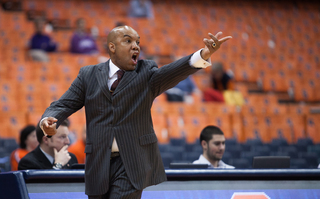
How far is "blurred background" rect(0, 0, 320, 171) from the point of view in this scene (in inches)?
257

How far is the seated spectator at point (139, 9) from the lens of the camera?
10.6m

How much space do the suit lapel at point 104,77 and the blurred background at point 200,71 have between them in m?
1.85

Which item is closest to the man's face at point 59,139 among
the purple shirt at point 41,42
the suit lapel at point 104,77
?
the suit lapel at point 104,77

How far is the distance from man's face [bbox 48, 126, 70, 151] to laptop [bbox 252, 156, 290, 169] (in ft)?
4.88

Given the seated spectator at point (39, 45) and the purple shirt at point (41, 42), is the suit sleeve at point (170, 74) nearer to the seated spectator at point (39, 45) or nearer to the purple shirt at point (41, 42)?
the seated spectator at point (39, 45)

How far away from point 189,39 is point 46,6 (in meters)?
3.78

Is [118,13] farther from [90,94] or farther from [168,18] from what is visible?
[90,94]

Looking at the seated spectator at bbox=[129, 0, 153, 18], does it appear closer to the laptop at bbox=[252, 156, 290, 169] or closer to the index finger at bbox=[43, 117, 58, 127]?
the laptop at bbox=[252, 156, 290, 169]

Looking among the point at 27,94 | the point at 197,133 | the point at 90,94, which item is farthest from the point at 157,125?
the point at 90,94

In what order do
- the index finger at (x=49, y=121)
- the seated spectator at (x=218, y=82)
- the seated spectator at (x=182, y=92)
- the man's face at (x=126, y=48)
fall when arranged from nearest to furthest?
the index finger at (x=49, y=121)
the man's face at (x=126, y=48)
the seated spectator at (x=182, y=92)
the seated spectator at (x=218, y=82)

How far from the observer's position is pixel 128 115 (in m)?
1.80

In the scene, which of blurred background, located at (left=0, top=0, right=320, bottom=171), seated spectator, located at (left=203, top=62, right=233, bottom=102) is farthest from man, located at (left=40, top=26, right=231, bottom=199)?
seated spectator, located at (left=203, top=62, right=233, bottom=102)

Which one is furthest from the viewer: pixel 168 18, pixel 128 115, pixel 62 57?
pixel 168 18

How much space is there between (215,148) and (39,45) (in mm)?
5580
